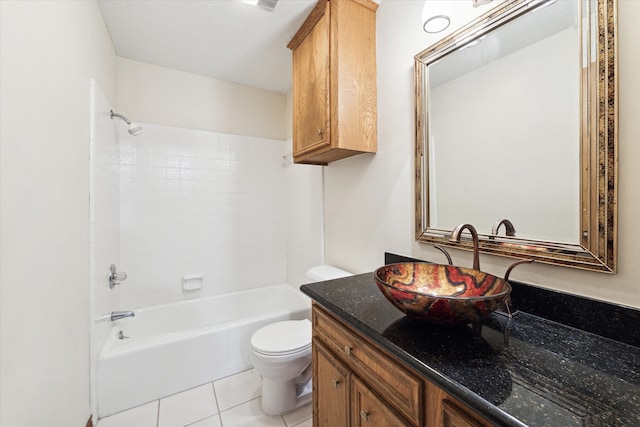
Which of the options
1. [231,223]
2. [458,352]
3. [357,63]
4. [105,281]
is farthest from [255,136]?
[458,352]

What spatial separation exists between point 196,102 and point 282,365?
240cm

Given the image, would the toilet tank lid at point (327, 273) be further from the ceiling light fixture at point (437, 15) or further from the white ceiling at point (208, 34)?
the white ceiling at point (208, 34)

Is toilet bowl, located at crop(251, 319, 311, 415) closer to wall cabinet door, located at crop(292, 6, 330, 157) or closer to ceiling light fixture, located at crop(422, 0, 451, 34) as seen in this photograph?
wall cabinet door, located at crop(292, 6, 330, 157)

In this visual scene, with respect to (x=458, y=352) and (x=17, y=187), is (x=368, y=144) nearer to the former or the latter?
(x=458, y=352)

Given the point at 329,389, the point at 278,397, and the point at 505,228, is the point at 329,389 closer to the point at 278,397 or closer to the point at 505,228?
the point at 278,397

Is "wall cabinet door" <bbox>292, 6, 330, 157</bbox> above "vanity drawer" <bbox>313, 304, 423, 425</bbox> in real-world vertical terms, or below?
above

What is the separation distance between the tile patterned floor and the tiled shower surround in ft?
2.90

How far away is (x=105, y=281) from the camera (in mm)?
1772

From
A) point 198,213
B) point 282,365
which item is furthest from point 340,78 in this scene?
point 198,213

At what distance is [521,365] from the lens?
25.7 inches

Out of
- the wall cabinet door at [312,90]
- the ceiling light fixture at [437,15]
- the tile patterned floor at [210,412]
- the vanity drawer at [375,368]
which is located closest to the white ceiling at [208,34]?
the wall cabinet door at [312,90]

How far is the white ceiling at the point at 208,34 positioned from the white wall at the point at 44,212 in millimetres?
403

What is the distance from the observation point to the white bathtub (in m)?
1.66

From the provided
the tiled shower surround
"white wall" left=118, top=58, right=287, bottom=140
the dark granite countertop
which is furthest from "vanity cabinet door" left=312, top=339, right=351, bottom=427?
"white wall" left=118, top=58, right=287, bottom=140
